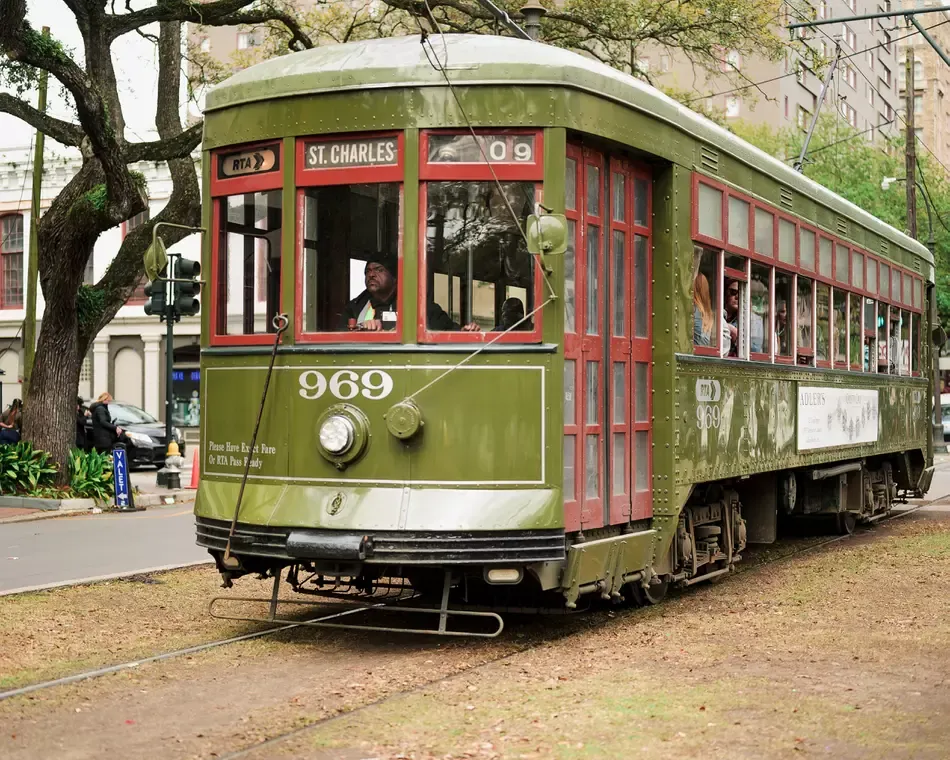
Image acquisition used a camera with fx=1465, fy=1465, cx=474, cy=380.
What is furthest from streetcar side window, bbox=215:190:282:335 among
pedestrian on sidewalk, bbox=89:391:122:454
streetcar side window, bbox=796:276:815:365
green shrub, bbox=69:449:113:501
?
A: pedestrian on sidewalk, bbox=89:391:122:454

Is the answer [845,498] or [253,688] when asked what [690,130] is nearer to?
[253,688]

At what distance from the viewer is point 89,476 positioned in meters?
20.7

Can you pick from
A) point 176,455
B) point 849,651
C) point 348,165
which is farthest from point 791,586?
point 176,455

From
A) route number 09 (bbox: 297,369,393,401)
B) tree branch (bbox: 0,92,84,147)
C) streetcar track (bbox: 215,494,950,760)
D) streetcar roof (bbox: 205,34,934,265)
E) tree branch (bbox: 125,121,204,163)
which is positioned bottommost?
streetcar track (bbox: 215,494,950,760)

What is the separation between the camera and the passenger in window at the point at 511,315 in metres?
8.61

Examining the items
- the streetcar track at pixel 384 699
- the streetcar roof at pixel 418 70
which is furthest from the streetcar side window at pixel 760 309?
the streetcar roof at pixel 418 70

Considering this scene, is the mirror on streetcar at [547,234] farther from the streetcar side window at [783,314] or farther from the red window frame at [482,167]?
the streetcar side window at [783,314]

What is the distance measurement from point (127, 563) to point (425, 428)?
6086 millimetres

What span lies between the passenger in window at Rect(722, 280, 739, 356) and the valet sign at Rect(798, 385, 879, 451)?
1.80 meters

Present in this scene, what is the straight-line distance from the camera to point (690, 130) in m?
10.2

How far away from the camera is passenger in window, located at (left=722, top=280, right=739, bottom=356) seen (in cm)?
1099

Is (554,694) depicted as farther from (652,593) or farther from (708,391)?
(708,391)

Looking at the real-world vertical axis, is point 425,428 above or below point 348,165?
below

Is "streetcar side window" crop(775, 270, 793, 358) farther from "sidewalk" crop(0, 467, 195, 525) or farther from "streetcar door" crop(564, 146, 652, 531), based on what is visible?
"sidewalk" crop(0, 467, 195, 525)
